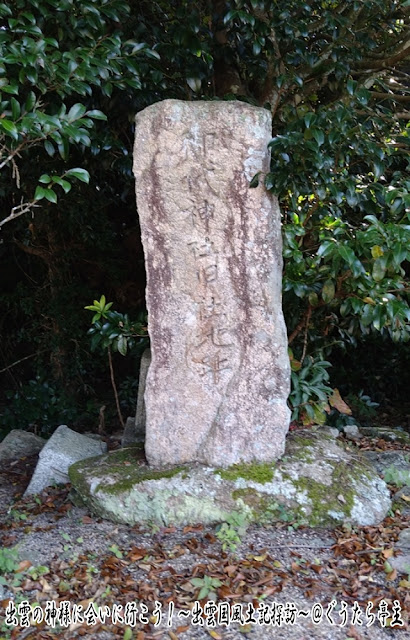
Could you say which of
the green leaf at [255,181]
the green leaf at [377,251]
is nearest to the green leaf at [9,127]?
the green leaf at [255,181]

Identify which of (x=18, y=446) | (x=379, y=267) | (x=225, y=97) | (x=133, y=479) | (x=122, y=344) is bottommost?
(x=18, y=446)

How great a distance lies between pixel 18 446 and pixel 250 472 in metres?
2.16

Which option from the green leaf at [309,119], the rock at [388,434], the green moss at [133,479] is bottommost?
the rock at [388,434]

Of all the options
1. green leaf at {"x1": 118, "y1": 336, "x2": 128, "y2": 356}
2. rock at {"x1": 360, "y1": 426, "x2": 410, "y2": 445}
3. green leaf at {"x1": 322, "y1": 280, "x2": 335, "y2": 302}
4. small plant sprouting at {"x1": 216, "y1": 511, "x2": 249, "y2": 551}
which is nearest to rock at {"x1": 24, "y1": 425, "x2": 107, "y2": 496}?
green leaf at {"x1": 118, "y1": 336, "x2": 128, "y2": 356}

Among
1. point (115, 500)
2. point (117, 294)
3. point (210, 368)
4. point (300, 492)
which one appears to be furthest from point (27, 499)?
point (117, 294)

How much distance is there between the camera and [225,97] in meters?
4.29

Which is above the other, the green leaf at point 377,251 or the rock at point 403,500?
the green leaf at point 377,251

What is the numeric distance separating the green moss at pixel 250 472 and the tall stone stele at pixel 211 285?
0.13 feet

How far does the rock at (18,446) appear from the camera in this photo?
4.65 meters

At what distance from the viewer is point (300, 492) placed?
10.7ft

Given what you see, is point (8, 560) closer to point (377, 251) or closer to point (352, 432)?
point (377, 251)

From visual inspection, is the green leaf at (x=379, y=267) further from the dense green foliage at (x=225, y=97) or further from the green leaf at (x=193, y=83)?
the green leaf at (x=193, y=83)

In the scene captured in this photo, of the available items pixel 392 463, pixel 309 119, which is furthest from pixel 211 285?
pixel 392 463

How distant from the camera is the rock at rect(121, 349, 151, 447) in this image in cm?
396
